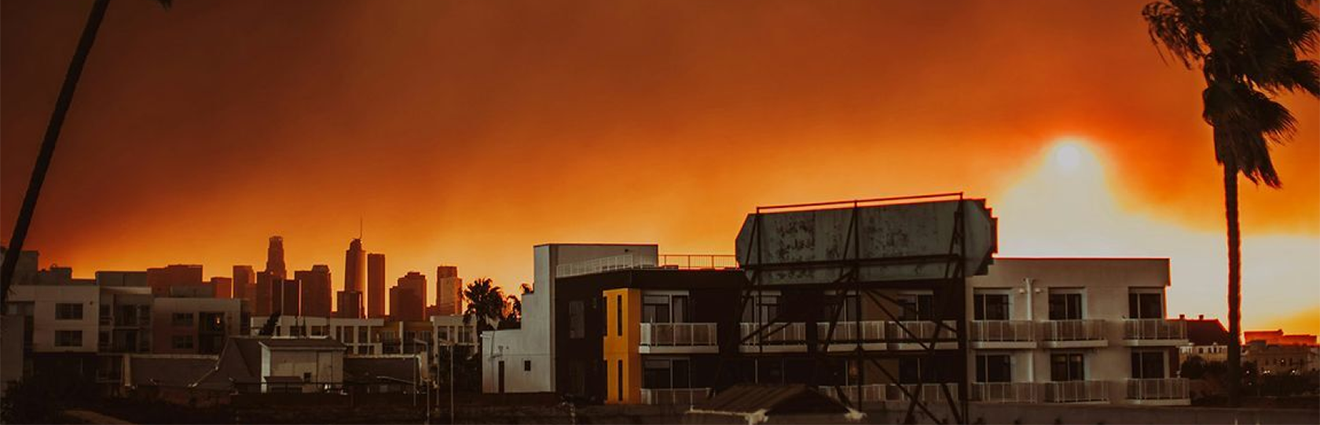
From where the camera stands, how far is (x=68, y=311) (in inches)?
5428

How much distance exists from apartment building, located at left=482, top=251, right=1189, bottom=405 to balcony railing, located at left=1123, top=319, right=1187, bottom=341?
0.07 m

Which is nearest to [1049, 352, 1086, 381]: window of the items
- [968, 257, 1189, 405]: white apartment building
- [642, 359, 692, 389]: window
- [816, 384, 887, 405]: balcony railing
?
[968, 257, 1189, 405]: white apartment building

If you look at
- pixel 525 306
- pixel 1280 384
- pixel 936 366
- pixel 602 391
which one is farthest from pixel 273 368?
pixel 1280 384

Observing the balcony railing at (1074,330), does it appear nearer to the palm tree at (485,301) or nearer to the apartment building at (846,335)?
the apartment building at (846,335)

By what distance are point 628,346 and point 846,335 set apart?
31.8ft

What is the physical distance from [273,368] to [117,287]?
210 feet

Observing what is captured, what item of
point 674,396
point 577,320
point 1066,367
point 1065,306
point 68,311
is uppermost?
point 68,311

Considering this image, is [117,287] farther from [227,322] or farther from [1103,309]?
[1103,309]

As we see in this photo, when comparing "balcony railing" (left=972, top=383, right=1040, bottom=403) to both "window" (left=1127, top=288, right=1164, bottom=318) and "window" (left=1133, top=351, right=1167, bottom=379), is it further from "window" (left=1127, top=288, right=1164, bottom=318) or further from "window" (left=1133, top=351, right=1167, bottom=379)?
"window" (left=1127, top=288, right=1164, bottom=318)

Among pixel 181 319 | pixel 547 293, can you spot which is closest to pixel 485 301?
pixel 181 319

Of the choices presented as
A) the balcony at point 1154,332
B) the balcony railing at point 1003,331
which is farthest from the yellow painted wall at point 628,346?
the balcony at point 1154,332

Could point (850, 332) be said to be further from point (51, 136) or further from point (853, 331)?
point (51, 136)

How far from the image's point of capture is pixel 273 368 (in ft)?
314

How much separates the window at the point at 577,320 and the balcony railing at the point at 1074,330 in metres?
21.4
